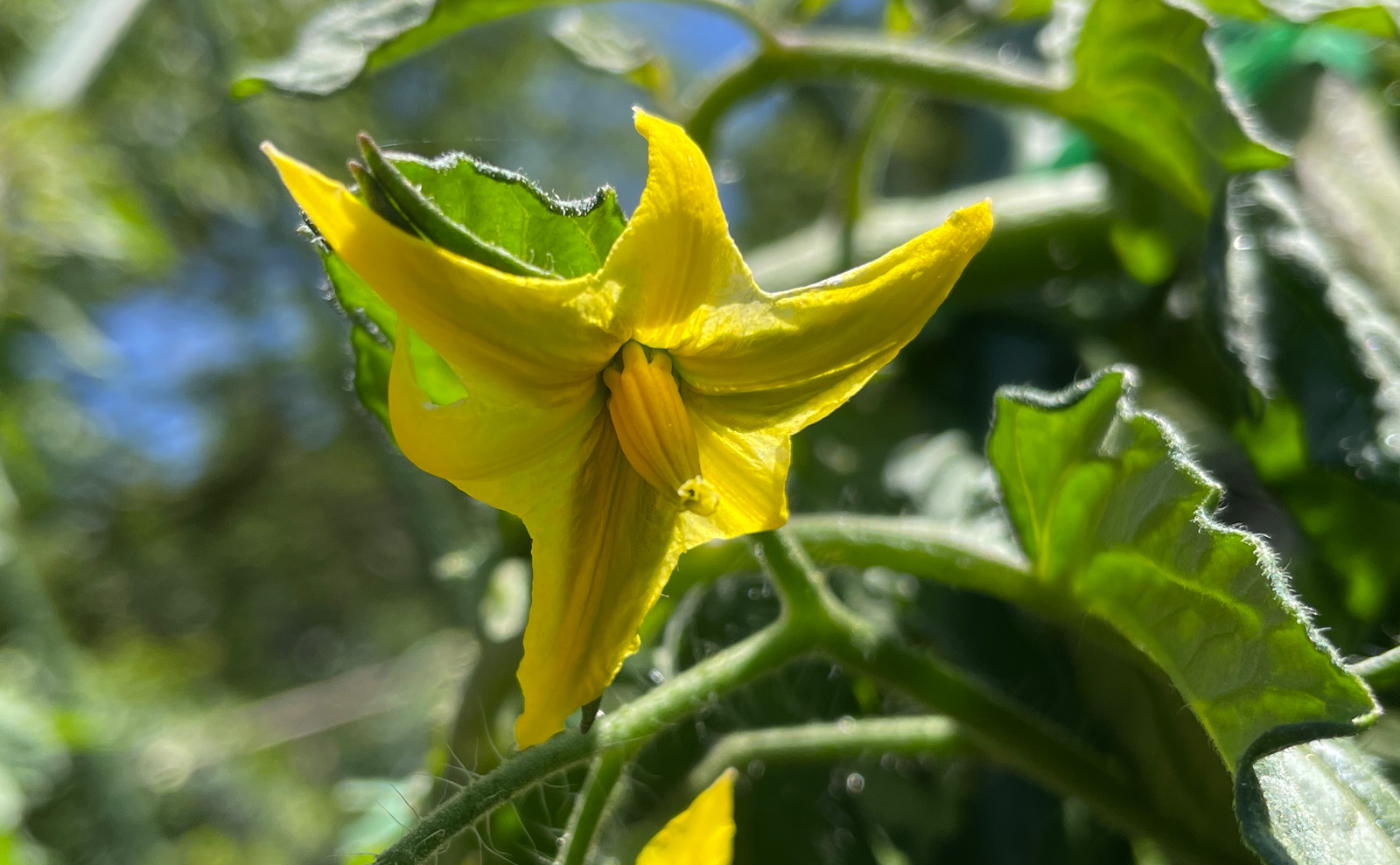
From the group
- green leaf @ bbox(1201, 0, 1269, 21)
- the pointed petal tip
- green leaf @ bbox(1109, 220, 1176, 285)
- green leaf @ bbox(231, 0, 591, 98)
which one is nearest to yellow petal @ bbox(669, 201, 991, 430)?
the pointed petal tip

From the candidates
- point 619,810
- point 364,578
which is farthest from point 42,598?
point 364,578

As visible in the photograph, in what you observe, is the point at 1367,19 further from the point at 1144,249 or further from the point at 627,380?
the point at 627,380

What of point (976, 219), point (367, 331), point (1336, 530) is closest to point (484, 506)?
point (367, 331)

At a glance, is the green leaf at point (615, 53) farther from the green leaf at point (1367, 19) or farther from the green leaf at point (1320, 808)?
the green leaf at point (1320, 808)

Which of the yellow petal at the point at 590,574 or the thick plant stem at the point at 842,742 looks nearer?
the yellow petal at the point at 590,574

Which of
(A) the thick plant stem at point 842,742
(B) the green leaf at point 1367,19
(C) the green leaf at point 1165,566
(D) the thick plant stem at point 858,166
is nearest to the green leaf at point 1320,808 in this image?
(C) the green leaf at point 1165,566
